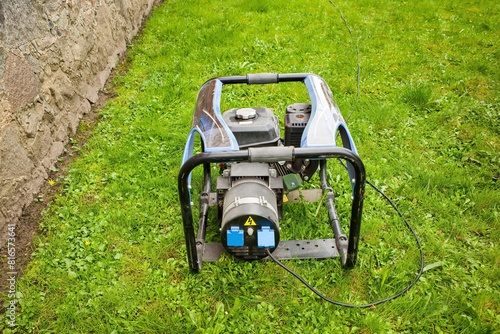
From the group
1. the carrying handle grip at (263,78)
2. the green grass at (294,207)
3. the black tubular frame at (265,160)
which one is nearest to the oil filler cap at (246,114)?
the carrying handle grip at (263,78)

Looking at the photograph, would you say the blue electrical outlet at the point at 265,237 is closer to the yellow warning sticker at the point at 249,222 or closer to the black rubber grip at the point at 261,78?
the yellow warning sticker at the point at 249,222

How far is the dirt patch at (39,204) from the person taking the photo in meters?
2.71

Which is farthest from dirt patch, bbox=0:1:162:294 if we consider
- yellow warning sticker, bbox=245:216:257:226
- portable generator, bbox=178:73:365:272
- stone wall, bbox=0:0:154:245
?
yellow warning sticker, bbox=245:216:257:226

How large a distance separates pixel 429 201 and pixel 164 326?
2.50 metres

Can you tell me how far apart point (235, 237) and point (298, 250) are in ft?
1.91

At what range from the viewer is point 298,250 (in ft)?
8.75

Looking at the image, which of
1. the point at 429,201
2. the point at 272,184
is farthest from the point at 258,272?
the point at 429,201

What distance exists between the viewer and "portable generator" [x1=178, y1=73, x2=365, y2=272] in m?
2.00

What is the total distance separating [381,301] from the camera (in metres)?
2.43

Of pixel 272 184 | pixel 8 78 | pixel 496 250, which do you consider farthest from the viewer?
pixel 8 78

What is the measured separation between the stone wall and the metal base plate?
170cm

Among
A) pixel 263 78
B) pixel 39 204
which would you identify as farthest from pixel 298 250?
pixel 39 204

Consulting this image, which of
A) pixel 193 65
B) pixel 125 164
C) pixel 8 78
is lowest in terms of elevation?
pixel 125 164

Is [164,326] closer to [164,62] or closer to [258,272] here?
[258,272]
